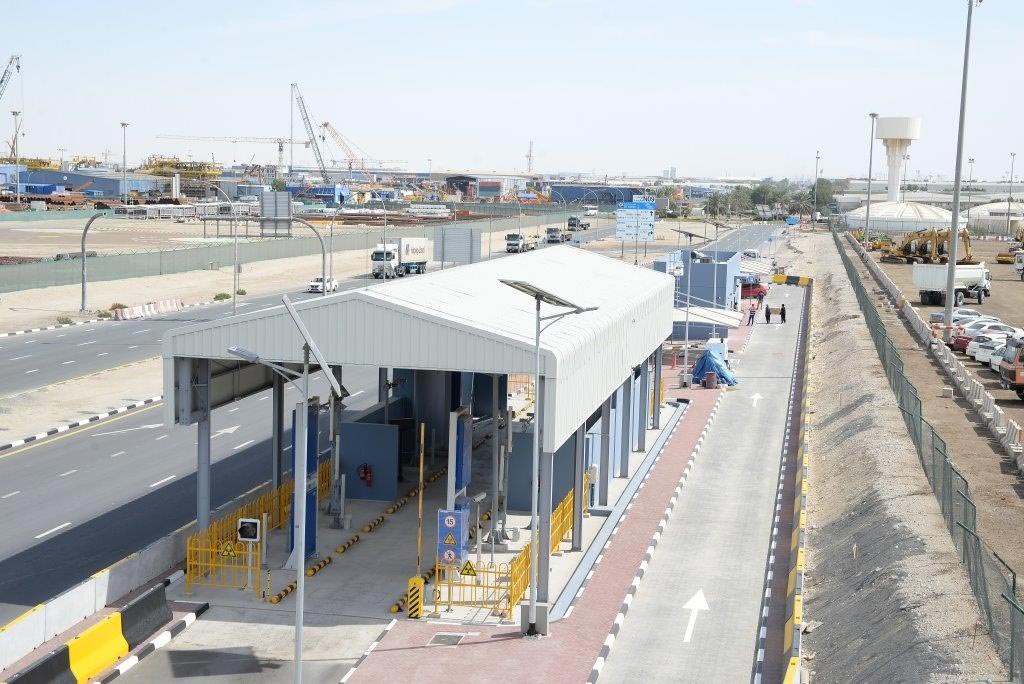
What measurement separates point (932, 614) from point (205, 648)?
38.4ft

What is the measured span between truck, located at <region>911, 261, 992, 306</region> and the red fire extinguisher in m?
54.0

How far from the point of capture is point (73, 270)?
84.8 metres

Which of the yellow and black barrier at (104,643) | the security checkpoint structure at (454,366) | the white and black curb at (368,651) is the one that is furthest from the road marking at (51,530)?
the white and black curb at (368,651)

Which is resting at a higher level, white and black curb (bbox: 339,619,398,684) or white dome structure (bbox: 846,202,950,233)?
white dome structure (bbox: 846,202,950,233)

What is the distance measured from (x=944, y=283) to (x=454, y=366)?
60697 millimetres

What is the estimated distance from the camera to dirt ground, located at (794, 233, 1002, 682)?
1875 centimetres

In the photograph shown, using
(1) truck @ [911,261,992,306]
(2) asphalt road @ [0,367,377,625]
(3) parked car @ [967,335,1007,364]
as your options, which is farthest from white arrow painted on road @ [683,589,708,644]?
(1) truck @ [911,261,992,306]

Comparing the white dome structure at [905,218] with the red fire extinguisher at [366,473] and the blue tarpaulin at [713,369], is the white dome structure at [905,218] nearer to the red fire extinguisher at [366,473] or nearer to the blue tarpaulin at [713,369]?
the blue tarpaulin at [713,369]

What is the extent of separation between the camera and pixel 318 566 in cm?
2548

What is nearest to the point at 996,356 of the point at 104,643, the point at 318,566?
the point at 318,566

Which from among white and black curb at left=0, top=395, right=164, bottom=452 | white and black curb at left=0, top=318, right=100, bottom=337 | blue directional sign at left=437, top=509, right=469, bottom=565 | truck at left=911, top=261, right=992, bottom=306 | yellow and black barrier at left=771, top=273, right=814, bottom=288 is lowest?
white and black curb at left=0, top=318, right=100, bottom=337

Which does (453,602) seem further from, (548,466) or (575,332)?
(575,332)

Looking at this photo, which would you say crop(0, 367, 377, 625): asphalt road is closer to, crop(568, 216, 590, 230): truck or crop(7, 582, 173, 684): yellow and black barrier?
crop(7, 582, 173, 684): yellow and black barrier

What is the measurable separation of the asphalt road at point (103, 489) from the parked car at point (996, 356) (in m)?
27.9
